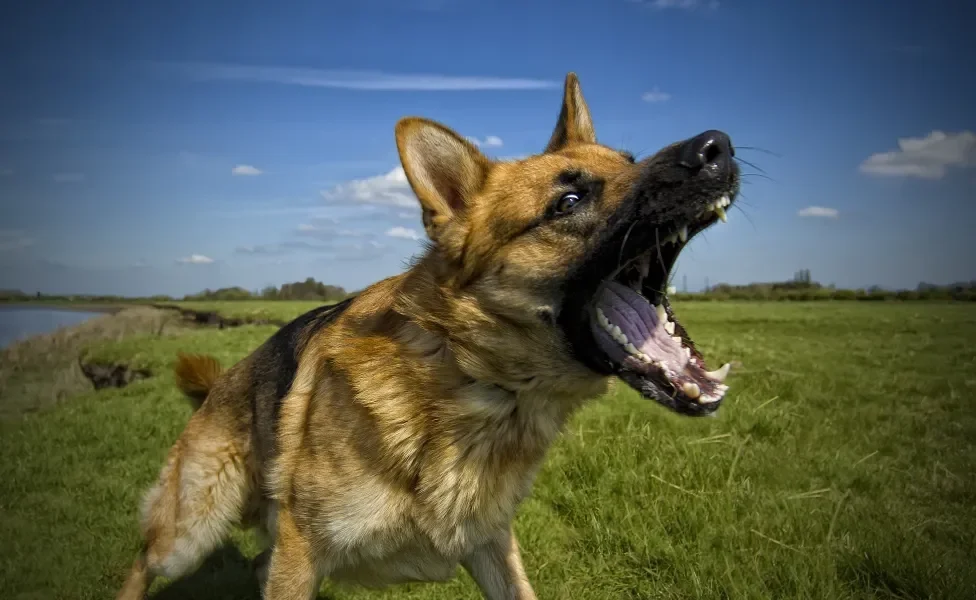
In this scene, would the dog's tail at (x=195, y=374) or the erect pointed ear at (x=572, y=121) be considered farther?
the dog's tail at (x=195, y=374)

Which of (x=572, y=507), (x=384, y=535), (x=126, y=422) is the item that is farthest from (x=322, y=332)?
(x=126, y=422)

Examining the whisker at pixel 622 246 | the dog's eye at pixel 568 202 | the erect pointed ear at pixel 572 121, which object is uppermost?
the erect pointed ear at pixel 572 121

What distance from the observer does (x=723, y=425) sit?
7512mm

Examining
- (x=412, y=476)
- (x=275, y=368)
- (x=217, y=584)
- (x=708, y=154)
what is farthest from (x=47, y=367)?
(x=708, y=154)

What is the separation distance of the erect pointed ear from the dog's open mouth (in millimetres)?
1288

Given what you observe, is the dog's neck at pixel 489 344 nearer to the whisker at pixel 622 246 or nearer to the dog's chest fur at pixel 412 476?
the dog's chest fur at pixel 412 476

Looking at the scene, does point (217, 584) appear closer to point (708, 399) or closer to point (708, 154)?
point (708, 399)

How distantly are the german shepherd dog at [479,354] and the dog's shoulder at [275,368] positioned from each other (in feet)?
0.97

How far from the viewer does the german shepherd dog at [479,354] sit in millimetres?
3115

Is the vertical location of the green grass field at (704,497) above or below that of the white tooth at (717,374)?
below

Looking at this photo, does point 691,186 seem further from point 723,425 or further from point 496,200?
point 723,425

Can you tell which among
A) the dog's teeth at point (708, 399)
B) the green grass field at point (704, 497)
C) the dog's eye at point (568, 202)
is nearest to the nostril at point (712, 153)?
the dog's eye at point (568, 202)

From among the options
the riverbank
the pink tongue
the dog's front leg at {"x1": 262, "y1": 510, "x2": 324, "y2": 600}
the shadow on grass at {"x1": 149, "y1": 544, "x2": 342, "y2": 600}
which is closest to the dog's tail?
the shadow on grass at {"x1": 149, "y1": 544, "x2": 342, "y2": 600}

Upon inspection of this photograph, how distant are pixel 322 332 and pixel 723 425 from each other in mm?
5483
